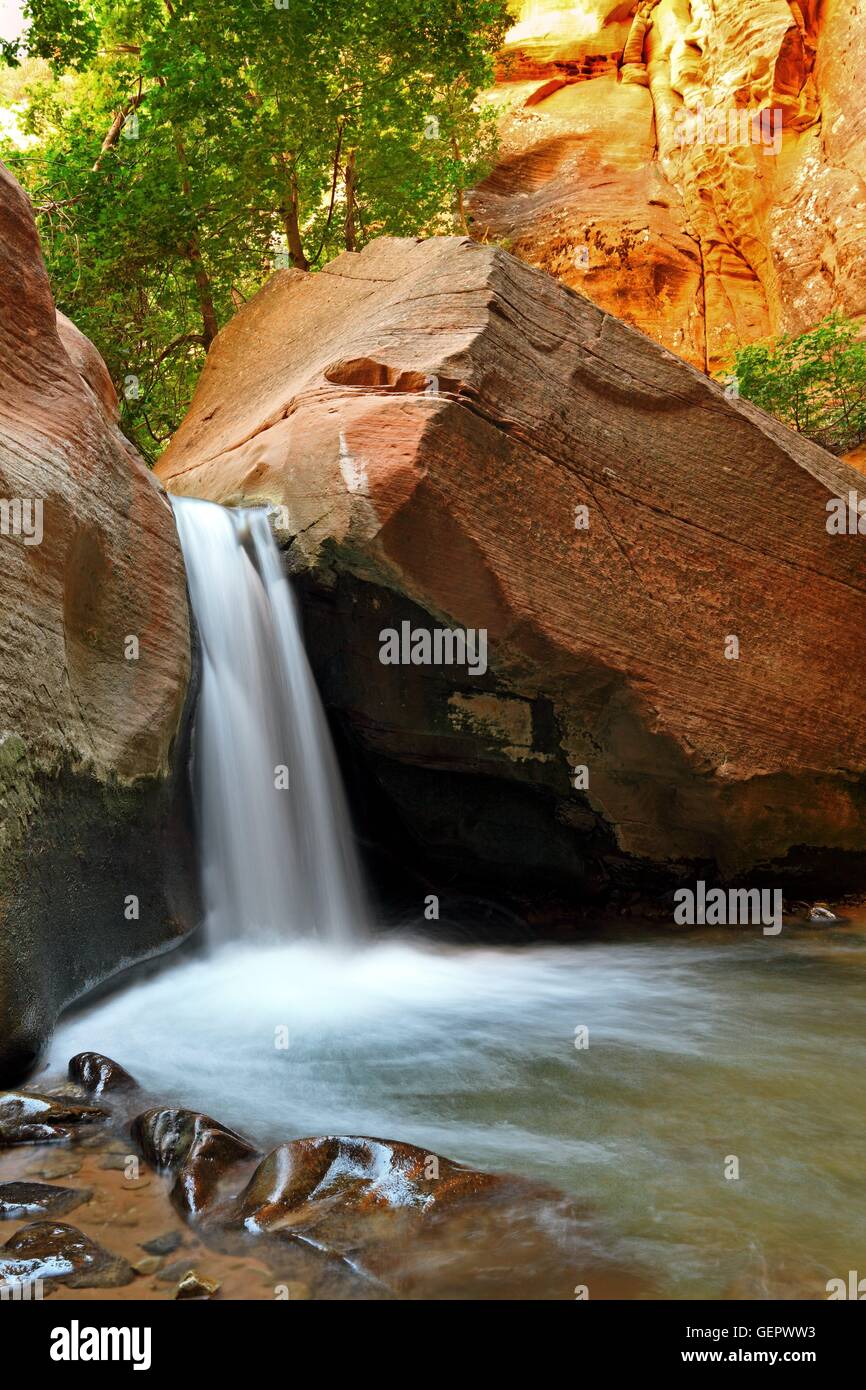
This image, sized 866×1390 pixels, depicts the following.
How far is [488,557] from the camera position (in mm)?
6012

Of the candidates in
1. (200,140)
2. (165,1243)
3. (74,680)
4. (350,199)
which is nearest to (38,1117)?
(165,1243)

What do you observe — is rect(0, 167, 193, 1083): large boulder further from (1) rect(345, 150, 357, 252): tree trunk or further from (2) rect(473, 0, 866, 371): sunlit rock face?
(2) rect(473, 0, 866, 371): sunlit rock face

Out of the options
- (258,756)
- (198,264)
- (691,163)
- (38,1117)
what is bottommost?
(38,1117)

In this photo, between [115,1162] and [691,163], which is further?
[691,163]

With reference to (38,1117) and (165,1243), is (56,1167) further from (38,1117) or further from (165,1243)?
(165,1243)

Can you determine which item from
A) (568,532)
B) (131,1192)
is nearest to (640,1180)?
(131,1192)

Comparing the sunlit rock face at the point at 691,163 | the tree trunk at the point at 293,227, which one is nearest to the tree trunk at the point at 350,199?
the tree trunk at the point at 293,227

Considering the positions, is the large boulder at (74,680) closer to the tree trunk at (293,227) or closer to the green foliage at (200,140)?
the green foliage at (200,140)

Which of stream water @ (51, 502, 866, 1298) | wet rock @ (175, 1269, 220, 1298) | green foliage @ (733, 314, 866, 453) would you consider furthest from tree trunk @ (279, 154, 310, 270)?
wet rock @ (175, 1269, 220, 1298)

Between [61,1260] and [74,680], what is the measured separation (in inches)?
112

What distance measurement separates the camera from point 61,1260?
97.3 inches

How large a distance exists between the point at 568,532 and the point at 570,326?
1.53 metres

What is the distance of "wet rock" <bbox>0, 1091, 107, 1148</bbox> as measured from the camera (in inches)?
128

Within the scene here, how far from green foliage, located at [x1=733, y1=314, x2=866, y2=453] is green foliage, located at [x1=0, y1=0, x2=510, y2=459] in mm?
5543
